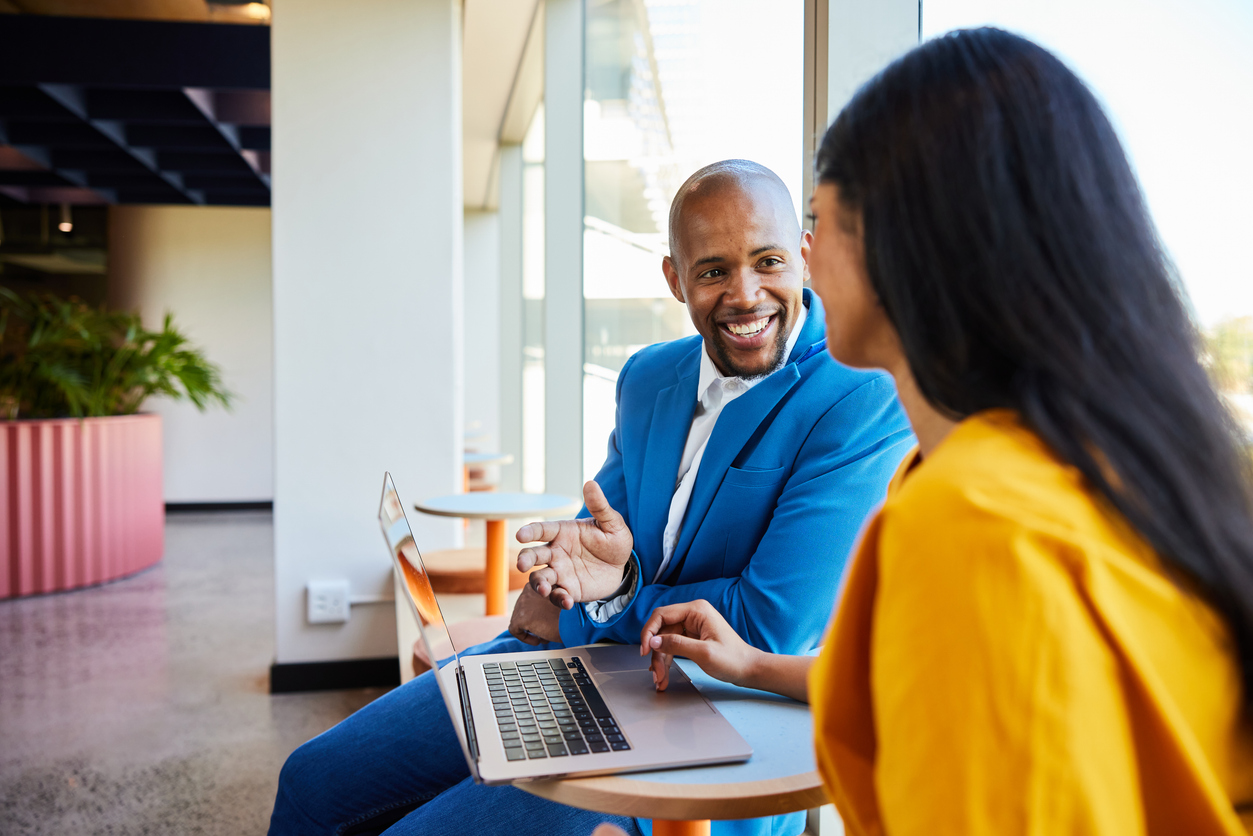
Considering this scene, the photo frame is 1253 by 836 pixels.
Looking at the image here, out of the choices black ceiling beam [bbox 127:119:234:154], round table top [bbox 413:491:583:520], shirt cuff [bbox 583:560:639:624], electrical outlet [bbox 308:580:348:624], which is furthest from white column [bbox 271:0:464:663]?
black ceiling beam [bbox 127:119:234:154]

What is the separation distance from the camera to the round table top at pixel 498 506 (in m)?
2.56

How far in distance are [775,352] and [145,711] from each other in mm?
2988

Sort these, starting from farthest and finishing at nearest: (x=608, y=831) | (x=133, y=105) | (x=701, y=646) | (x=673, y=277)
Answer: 1. (x=133, y=105)
2. (x=673, y=277)
3. (x=701, y=646)
4. (x=608, y=831)

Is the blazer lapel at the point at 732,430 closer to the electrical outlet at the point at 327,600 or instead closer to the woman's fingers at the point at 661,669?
the woman's fingers at the point at 661,669

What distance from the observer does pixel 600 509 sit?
1229 mm

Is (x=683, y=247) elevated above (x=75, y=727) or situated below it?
above

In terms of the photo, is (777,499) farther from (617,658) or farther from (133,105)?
(133,105)

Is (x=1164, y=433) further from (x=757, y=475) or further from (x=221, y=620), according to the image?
(x=221, y=620)

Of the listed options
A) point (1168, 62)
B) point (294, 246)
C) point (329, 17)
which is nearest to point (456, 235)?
point (294, 246)

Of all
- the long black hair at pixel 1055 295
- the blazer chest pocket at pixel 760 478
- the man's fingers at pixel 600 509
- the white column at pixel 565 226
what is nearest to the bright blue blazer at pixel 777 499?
the blazer chest pocket at pixel 760 478

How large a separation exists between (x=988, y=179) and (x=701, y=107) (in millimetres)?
2283

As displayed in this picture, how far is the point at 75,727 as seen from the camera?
2998 millimetres

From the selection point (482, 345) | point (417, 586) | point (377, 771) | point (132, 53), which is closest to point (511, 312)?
point (482, 345)

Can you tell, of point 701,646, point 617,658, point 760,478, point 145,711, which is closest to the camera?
point 701,646
